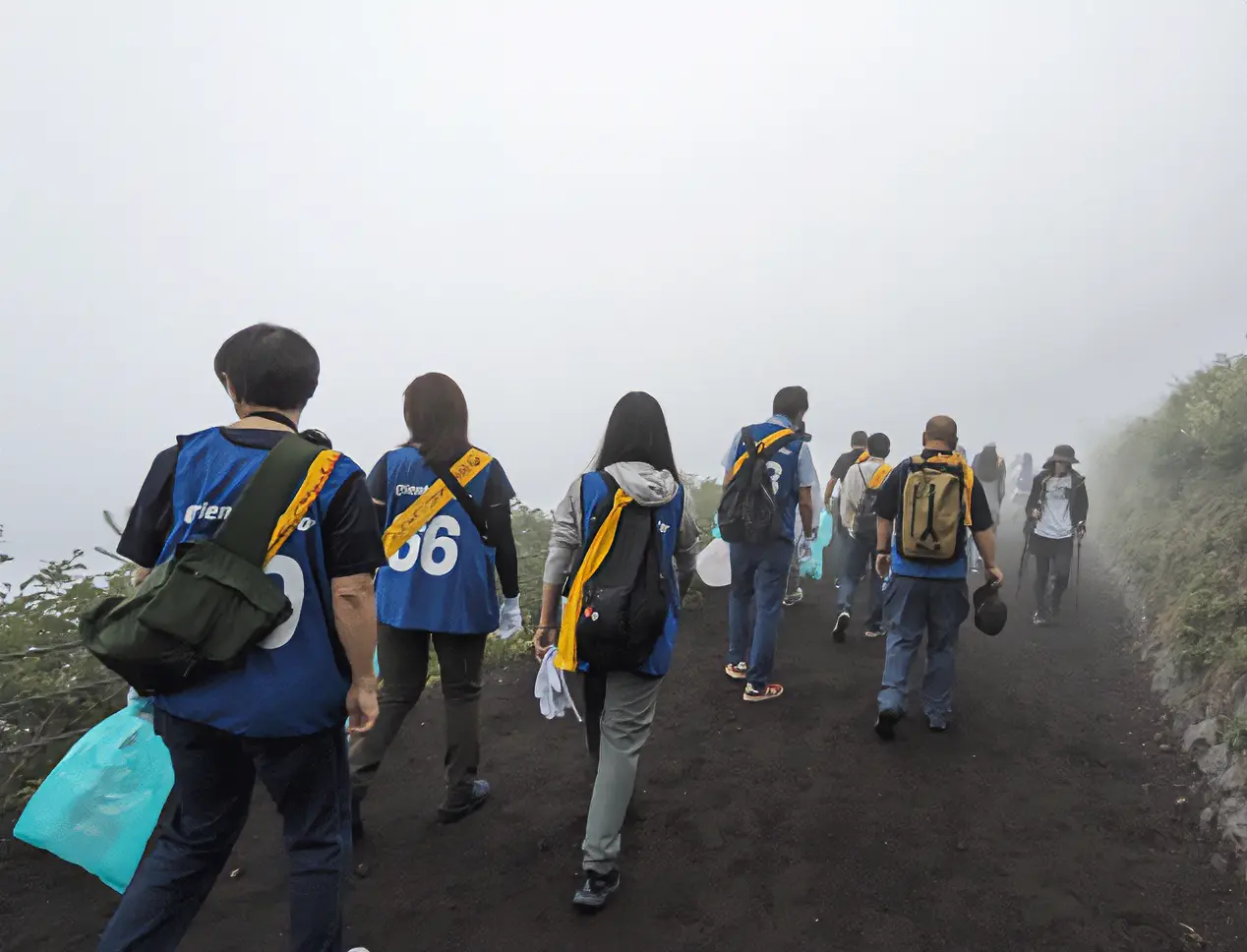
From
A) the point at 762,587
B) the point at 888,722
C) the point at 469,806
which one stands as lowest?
the point at 469,806

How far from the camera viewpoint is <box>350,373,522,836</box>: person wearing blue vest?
3.51 metres

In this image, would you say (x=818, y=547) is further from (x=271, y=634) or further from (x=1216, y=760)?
(x=271, y=634)

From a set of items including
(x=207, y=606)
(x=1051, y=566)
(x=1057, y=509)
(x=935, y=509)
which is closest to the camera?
(x=207, y=606)

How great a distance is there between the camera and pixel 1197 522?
751 cm

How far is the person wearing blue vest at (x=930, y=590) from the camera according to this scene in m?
4.76

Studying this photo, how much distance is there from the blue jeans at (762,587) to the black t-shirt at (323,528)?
358 centimetres

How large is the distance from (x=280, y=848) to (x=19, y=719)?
180 centimetres

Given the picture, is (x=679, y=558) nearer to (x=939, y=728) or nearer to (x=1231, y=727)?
(x=939, y=728)

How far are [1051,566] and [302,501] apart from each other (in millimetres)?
8630

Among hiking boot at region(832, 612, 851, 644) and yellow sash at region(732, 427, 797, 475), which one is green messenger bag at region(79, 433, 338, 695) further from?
hiking boot at region(832, 612, 851, 644)

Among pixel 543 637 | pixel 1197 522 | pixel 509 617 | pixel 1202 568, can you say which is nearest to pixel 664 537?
pixel 543 637

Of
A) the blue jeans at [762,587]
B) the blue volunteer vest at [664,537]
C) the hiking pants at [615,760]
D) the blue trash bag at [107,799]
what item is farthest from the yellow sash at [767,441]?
the blue trash bag at [107,799]

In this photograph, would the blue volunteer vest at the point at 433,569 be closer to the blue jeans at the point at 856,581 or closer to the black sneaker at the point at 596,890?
the black sneaker at the point at 596,890

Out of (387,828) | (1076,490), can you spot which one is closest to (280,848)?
(387,828)
